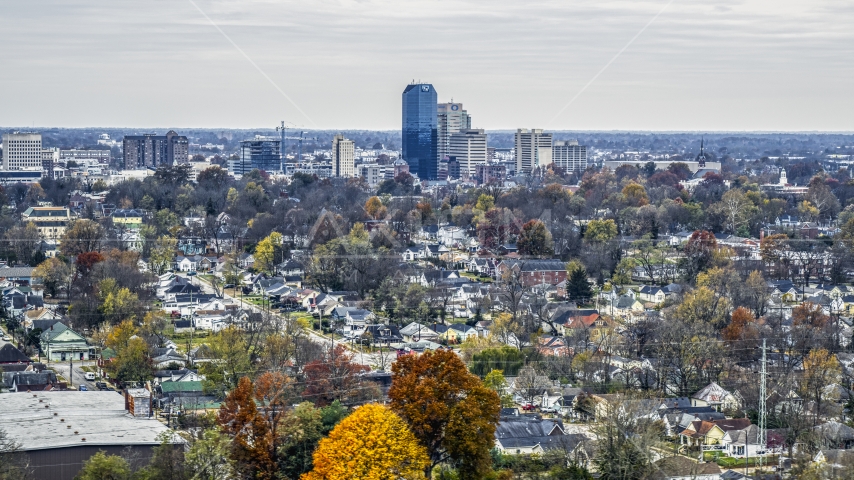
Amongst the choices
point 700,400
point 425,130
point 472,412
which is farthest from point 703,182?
point 472,412

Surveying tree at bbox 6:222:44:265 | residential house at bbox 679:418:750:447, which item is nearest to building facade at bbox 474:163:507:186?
tree at bbox 6:222:44:265

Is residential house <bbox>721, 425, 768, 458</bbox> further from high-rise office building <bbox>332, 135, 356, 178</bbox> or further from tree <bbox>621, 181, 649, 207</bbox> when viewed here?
high-rise office building <bbox>332, 135, 356, 178</bbox>

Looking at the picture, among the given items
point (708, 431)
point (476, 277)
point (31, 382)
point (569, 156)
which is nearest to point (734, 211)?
point (476, 277)

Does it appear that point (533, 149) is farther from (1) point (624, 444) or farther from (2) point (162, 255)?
(1) point (624, 444)

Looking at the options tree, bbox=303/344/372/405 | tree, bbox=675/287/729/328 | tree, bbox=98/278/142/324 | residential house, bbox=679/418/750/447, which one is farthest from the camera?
tree, bbox=98/278/142/324

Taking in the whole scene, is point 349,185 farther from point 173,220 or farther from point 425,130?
point 425,130

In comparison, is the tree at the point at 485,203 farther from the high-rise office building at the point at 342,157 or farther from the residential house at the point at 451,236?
the high-rise office building at the point at 342,157
